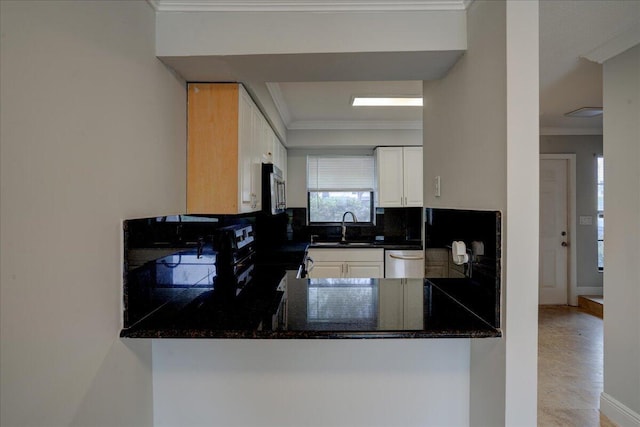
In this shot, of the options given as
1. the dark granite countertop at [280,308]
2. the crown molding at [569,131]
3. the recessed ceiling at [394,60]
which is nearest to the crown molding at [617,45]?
the recessed ceiling at [394,60]

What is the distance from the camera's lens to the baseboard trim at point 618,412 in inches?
81.0

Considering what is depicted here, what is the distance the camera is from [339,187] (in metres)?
4.75

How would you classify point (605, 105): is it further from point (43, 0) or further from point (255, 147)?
point (43, 0)

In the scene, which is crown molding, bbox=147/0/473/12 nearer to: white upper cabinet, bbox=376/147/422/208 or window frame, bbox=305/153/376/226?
white upper cabinet, bbox=376/147/422/208

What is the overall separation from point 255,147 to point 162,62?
92 cm

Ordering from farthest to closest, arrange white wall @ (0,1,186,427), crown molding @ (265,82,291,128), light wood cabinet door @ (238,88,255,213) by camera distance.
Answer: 1. crown molding @ (265,82,291,128)
2. light wood cabinet door @ (238,88,255,213)
3. white wall @ (0,1,186,427)

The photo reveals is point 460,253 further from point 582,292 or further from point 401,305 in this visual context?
point 582,292

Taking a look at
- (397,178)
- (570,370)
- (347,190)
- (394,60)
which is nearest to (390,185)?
(397,178)

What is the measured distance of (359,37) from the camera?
1448 millimetres

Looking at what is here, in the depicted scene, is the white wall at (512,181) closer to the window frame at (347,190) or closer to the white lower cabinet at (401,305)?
the white lower cabinet at (401,305)

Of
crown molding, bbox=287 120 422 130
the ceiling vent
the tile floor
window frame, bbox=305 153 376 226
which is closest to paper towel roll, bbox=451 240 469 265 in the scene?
the tile floor

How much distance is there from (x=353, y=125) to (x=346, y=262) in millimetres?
1788

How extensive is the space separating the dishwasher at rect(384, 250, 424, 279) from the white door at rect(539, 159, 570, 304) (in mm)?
2010

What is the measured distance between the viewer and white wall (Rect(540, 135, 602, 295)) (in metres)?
4.60
